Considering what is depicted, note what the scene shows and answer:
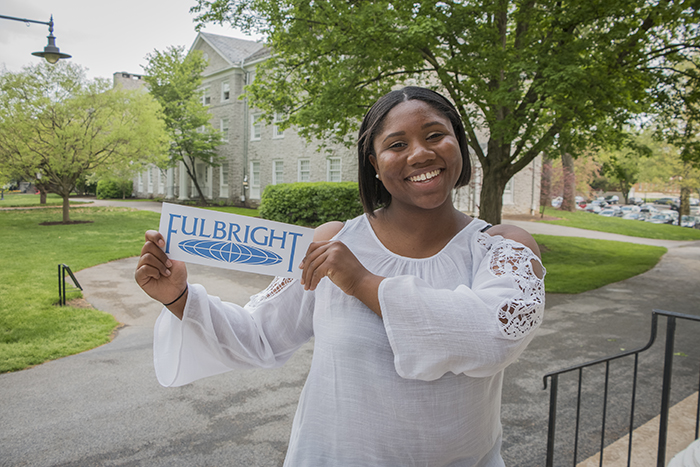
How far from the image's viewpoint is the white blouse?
1170 millimetres

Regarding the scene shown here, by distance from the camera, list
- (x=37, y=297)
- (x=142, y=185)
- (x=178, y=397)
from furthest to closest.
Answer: (x=142, y=185) < (x=37, y=297) < (x=178, y=397)

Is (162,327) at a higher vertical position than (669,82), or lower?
lower

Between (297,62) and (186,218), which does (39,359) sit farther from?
(297,62)

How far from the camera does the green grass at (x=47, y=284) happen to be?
650cm

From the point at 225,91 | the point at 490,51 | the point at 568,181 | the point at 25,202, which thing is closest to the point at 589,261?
the point at 490,51

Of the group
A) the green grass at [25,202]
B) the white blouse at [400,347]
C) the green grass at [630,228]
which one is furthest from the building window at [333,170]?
the white blouse at [400,347]

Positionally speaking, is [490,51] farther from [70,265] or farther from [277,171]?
[277,171]

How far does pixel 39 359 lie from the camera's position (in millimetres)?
6047

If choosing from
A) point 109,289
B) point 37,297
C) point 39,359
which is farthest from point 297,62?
point 39,359

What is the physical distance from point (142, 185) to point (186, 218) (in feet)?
155

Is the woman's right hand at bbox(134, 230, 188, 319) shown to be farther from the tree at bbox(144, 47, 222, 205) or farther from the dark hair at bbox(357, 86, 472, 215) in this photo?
the tree at bbox(144, 47, 222, 205)

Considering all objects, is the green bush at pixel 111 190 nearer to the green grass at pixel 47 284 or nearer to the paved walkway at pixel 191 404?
the green grass at pixel 47 284

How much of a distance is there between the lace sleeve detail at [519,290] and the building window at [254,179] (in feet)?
98.2

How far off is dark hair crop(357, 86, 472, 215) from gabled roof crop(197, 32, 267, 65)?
31.9 meters
